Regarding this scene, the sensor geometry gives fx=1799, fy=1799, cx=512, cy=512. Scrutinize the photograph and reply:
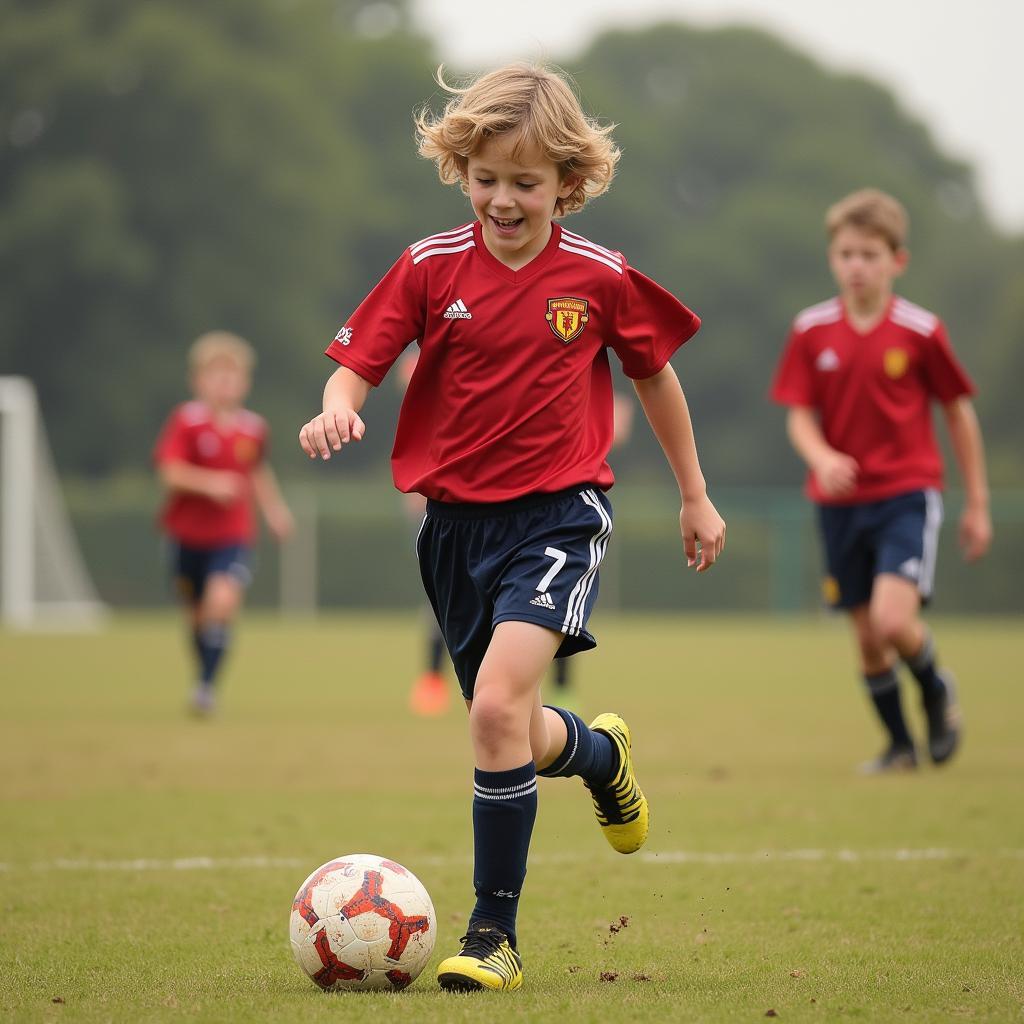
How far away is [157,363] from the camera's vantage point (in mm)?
40594

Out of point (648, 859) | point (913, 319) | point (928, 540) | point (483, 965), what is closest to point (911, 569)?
point (928, 540)

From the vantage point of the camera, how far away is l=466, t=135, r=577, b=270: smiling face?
4.29 metres

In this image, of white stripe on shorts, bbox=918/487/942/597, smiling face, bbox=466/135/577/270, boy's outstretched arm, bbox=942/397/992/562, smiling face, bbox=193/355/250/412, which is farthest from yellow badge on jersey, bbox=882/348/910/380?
smiling face, bbox=193/355/250/412

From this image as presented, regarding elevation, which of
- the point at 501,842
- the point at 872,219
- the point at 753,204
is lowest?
the point at 501,842

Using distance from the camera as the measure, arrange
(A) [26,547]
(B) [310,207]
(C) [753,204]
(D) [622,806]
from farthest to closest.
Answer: (C) [753,204] < (B) [310,207] < (A) [26,547] < (D) [622,806]

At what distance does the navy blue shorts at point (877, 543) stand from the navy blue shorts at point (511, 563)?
3.39 m

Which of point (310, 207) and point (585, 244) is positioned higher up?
point (310, 207)

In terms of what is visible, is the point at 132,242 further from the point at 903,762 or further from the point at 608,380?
the point at 608,380

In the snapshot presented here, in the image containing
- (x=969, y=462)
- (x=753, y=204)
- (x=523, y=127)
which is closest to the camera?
(x=523, y=127)

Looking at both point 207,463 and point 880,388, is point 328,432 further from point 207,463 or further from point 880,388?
point 207,463

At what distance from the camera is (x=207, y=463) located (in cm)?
1157

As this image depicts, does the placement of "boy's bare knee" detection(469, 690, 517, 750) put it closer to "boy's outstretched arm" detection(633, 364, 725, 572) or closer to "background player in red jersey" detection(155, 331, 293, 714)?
"boy's outstretched arm" detection(633, 364, 725, 572)

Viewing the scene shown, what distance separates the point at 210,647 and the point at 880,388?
16.2 feet

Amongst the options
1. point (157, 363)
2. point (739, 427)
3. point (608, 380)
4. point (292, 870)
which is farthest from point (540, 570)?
point (739, 427)
